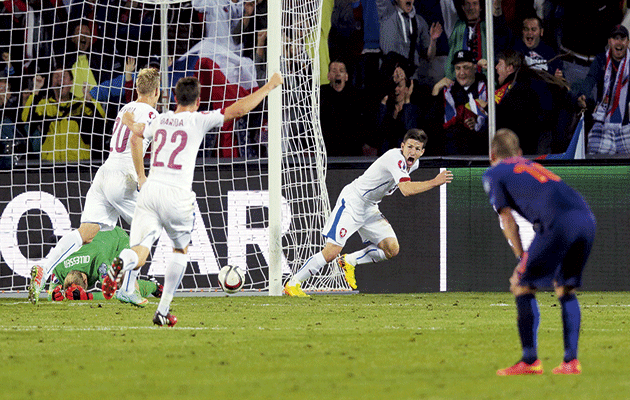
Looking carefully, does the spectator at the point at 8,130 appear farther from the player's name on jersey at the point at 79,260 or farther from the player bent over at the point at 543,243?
the player bent over at the point at 543,243

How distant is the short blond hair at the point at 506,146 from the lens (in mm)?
4672

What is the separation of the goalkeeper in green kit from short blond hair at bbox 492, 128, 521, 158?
5.89 meters

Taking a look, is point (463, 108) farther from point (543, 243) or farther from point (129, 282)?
point (543, 243)

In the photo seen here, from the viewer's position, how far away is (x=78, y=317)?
25.6 ft

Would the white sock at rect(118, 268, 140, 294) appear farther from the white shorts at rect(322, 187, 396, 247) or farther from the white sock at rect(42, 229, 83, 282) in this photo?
the white shorts at rect(322, 187, 396, 247)

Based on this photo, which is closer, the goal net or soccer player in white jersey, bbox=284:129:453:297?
soccer player in white jersey, bbox=284:129:453:297

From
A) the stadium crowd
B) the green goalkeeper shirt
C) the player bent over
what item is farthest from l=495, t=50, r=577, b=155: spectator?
the player bent over

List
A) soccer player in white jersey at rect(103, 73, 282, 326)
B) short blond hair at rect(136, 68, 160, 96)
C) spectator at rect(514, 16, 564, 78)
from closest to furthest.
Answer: soccer player in white jersey at rect(103, 73, 282, 326)
short blond hair at rect(136, 68, 160, 96)
spectator at rect(514, 16, 564, 78)

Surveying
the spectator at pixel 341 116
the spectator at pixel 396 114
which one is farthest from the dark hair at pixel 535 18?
the spectator at pixel 341 116

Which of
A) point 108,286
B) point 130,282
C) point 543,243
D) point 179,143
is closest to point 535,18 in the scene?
point 130,282

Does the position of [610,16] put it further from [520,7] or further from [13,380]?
[13,380]

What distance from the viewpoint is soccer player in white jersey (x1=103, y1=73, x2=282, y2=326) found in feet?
22.2

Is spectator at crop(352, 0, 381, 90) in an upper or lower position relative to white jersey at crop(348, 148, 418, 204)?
upper

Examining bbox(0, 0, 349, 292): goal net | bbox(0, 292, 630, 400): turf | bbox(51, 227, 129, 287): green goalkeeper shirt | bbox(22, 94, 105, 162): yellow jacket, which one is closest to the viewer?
bbox(0, 292, 630, 400): turf
